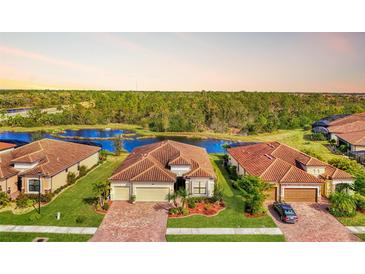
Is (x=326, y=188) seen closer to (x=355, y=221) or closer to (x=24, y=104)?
(x=355, y=221)

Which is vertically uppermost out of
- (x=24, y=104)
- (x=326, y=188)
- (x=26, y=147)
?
(x=24, y=104)

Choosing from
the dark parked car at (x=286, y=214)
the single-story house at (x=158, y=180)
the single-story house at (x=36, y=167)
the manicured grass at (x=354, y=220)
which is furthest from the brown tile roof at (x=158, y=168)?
the manicured grass at (x=354, y=220)

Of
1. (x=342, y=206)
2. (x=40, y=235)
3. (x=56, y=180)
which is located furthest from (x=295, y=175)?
(x=56, y=180)

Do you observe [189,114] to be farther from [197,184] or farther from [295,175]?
[295,175]

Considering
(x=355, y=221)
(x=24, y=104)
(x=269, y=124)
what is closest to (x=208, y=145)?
(x=269, y=124)

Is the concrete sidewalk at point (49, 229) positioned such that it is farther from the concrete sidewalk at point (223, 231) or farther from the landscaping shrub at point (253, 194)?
the landscaping shrub at point (253, 194)
